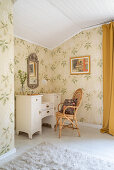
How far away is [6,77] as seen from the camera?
90.4 inches

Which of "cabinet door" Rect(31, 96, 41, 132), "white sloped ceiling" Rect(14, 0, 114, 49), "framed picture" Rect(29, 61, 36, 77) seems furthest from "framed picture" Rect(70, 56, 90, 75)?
"cabinet door" Rect(31, 96, 41, 132)

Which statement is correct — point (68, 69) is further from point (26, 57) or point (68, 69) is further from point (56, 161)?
point (56, 161)

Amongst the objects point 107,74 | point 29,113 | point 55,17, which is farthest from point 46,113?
point 55,17

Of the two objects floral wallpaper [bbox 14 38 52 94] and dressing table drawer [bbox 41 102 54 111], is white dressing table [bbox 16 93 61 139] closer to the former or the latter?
dressing table drawer [bbox 41 102 54 111]

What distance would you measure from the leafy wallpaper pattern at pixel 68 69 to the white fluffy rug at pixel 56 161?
1.58 meters

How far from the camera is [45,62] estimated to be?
14.2 feet

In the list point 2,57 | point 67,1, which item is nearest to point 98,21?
point 67,1

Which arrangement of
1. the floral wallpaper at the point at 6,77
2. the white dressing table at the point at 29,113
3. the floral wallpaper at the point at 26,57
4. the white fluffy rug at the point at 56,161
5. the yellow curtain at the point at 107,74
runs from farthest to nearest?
1. the floral wallpaper at the point at 26,57
2. the yellow curtain at the point at 107,74
3. the white dressing table at the point at 29,113
4. the floral wallpaper at the point at 6,77
5. the white fluffy rug at the point at 56,161

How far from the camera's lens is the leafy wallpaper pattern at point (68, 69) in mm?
3693

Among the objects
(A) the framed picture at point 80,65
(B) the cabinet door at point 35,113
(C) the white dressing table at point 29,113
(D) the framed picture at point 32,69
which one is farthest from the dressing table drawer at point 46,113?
(A) the framed picture at point 80,65

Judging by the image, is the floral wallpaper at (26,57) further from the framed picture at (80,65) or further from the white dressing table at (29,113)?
the framed picture at (80,65)

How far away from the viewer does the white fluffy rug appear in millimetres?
1974

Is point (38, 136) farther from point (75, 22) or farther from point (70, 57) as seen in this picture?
point (75, 22)

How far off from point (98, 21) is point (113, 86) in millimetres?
1598
